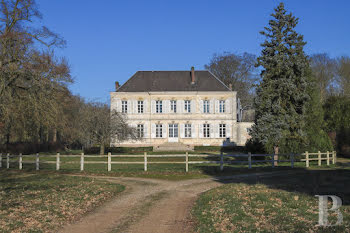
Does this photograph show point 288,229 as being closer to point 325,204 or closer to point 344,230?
point 344,230

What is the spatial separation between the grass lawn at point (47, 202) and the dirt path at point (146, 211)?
49 cm

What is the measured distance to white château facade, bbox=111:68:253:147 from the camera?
42.1m

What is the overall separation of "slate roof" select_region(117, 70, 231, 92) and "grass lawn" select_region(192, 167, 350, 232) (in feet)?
101

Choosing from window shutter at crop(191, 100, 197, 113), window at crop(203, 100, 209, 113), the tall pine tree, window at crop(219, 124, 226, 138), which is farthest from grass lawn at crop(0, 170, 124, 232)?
window at crop(219, 124, 226, 138)

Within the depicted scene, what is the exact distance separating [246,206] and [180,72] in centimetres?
3654

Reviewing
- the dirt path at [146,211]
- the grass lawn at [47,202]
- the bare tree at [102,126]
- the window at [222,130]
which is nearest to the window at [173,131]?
the window at [222,130]

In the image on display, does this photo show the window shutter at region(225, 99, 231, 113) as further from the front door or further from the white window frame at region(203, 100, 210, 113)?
the front door

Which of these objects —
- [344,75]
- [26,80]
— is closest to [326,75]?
[344,75]

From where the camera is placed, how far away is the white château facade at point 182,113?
42.1 metres

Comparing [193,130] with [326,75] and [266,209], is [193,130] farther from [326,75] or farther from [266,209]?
[266,209]

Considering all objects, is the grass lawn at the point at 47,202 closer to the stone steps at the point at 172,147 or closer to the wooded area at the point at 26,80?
the wooded area at the point at 26,80

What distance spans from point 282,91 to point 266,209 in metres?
16.2

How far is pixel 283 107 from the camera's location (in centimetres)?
2395

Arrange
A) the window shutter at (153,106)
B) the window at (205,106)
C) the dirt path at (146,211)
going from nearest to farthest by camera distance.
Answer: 1. the dirt path at (146,211)
2. the window at (205,106)
3. the window shutter at (153,106)
